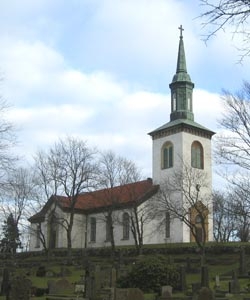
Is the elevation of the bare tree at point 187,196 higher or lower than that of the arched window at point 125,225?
higher

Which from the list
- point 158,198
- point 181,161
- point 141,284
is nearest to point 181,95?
point 181,161

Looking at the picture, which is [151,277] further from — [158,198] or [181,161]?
[181,161]

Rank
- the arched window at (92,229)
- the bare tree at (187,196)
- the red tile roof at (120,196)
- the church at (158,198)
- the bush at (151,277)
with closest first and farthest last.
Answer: the bush at (151,277) → the bare tree at (187,196) → the church at (158,198) → the red tile roof at (120,196) → the arched window at (92,229)

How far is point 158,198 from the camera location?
1885 inches

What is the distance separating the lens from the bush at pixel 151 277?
2189 cm

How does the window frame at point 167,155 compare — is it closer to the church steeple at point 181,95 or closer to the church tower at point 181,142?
the church tower at point 181,142

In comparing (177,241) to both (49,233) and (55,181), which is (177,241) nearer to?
(55,181)

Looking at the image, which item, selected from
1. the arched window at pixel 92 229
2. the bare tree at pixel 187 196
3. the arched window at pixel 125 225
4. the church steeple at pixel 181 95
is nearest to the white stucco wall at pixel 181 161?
the bare tree at pixel 187 196

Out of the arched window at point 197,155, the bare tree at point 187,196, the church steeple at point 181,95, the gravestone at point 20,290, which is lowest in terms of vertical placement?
the gravestone at point 20,290

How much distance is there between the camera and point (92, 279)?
19.7 metres

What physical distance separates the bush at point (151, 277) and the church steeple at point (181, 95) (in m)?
34.4

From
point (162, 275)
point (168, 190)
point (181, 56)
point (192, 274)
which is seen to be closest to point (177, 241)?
point (168, 190)

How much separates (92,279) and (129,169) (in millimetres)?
31310

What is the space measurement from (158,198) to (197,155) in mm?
8831
